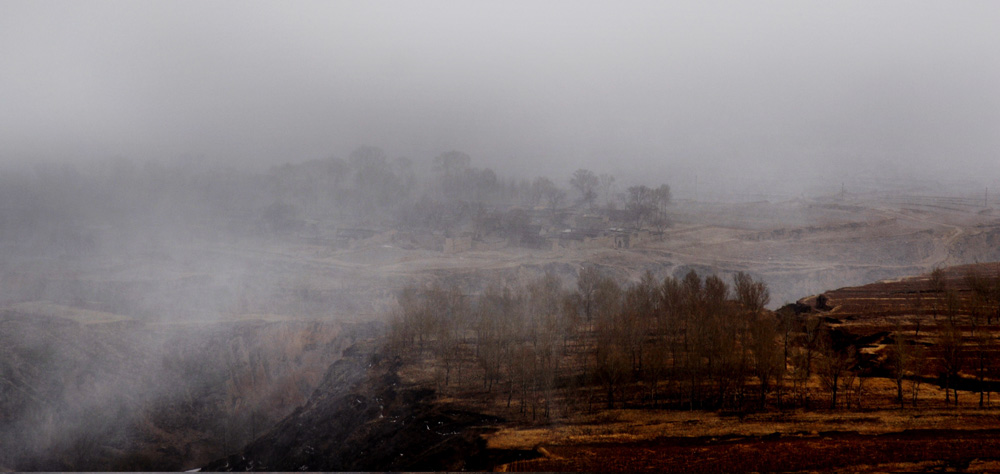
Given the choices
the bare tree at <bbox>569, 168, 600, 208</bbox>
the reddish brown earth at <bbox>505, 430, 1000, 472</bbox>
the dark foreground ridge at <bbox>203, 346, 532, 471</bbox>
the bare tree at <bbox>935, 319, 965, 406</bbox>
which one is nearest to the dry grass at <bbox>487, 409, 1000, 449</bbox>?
the reddish brown earth at <bbox>505, 430, 1000, 472</bbox>

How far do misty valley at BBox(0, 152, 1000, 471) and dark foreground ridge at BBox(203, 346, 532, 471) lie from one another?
69 millimetres

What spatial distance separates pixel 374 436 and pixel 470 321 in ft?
18.9

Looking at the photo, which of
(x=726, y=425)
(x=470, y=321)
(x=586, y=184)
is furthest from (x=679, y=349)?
(x=586, y=184)

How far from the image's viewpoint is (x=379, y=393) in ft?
47.1

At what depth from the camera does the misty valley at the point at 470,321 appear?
11.0m

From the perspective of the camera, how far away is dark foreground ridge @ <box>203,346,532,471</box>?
416 inches

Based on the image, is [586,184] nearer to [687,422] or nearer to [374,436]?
[687,422]

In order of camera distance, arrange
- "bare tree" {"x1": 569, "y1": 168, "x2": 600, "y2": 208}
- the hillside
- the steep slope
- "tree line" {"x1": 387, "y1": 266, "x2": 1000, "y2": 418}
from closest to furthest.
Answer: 1. the hillside
2. "tree line" {"x1": 387, "y1": 266, "x2": 1000, "y2": 418}
3. the steep slope
4. "bare tree" {"x1": 569, "y1": 168, "x2": 600, "y2": 208}

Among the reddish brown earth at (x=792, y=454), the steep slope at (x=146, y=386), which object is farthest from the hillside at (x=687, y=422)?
the steep slope at (x=146, y=386)

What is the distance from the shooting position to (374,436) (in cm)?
1227

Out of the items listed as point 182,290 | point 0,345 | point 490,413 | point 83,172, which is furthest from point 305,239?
point 490,413

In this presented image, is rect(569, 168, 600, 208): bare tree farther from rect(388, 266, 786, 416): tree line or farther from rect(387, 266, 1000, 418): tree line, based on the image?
rect(387, 266, 1000, 418): tree line

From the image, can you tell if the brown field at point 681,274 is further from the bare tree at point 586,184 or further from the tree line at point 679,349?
the bare tree at point 586,184

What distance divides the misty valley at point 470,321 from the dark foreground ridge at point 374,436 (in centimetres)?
7
